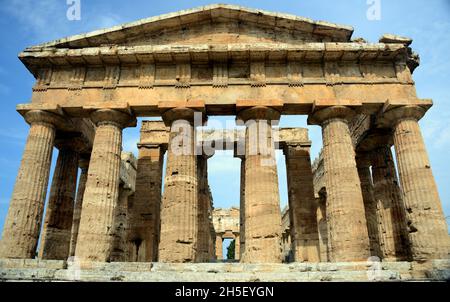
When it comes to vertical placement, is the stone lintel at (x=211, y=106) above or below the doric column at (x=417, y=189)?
above

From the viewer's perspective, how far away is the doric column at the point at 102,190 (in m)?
12.8

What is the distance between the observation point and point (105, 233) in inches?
517

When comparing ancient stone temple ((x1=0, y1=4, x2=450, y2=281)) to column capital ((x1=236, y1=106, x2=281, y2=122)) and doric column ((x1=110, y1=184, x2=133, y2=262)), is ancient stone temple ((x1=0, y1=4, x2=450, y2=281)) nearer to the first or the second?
column capital ((x1=236, y1=106, x2=281, y2=122))

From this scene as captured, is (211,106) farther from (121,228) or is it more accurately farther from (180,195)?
(121,228)

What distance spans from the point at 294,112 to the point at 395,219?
6.53 metres

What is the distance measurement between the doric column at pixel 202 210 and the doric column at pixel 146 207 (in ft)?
6.66

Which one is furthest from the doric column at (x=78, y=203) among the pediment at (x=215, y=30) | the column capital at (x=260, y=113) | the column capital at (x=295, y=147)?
the column capital at (x=295, y=147)

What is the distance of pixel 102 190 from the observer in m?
13.7

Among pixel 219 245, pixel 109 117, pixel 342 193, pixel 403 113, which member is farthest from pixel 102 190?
pixel 219 245

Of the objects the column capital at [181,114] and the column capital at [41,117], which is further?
the column capital at [41,117]

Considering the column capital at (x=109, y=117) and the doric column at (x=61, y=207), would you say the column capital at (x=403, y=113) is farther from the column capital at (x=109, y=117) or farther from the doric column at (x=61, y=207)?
the doric column at (x=61, y=207)

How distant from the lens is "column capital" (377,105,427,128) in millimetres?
14562

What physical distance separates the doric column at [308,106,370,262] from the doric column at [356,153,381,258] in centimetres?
445

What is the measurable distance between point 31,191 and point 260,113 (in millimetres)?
8809
